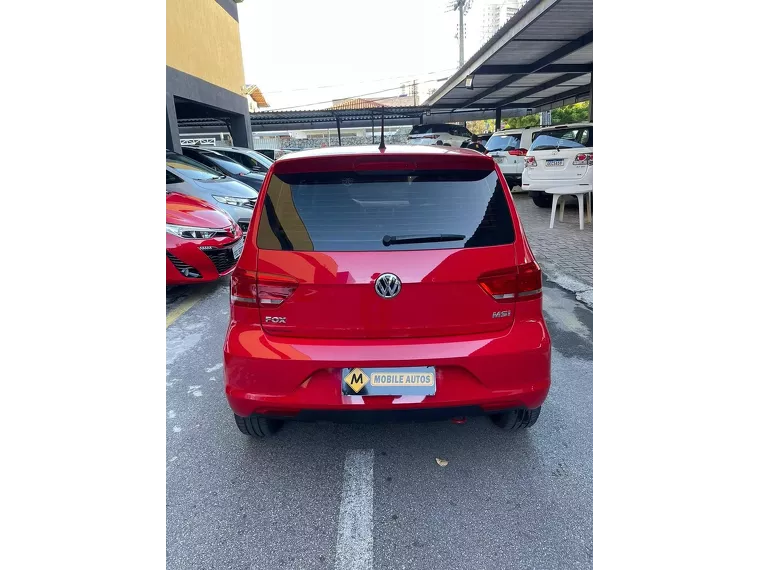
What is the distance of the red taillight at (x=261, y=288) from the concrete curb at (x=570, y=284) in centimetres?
384

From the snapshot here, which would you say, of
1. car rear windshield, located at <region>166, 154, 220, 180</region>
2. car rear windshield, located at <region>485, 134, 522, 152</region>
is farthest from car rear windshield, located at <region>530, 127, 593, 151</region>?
car rear windshield, located at <region>166, 154, 220, 180</region>

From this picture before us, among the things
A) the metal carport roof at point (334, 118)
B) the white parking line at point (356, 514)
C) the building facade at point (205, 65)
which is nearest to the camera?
the white parking line at point (356, 514)

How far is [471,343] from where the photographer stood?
6.76 ft

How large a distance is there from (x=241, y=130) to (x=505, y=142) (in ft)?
31.0

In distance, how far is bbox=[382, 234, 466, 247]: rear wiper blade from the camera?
2.09 meters

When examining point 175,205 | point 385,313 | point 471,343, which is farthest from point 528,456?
point 175,205

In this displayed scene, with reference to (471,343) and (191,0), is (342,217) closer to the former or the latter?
(471,343)

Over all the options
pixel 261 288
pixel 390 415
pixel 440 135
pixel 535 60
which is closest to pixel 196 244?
pixel 261 288

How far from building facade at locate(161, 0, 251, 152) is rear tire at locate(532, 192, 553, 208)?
8.45 metres

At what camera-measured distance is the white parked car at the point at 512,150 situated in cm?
1276

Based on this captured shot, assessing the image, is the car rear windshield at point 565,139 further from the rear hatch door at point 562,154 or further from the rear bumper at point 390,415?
the rear bumper at point 390,415

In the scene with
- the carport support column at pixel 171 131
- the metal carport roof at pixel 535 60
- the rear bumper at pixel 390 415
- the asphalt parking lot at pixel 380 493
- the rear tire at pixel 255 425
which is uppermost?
the metal carport roof at pixel 535 60

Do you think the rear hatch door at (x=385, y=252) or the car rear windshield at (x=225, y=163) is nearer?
the rear hatch door at (x=385, y=252)

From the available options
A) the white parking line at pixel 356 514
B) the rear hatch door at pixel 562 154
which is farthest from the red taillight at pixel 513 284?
the rear hatch door at pixel 562 154
